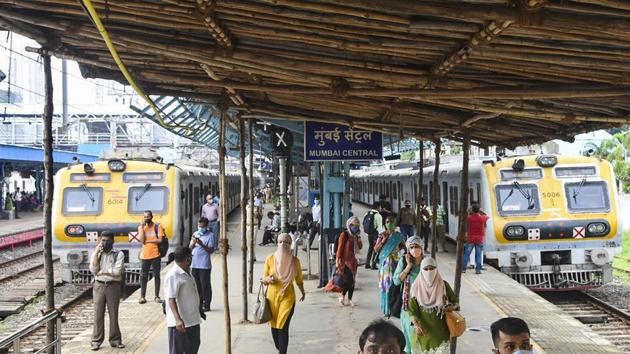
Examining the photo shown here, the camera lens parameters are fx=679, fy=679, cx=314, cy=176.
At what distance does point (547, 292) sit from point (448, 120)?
807 centimetres

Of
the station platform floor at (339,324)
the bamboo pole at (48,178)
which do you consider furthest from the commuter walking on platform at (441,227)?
the bamboo pole at (48,178)

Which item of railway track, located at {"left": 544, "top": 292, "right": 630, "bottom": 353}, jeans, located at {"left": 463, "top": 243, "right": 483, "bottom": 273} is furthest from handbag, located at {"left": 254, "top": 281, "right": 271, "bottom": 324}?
jeans, located at {"left": 463, "top": 243, "right": 483, "bottom": 273}

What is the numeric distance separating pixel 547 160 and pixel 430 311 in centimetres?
750

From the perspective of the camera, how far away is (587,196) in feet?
39.1

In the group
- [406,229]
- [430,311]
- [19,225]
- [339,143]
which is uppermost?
[339,143]

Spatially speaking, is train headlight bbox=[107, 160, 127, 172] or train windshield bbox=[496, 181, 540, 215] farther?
train headlight bbox=[107, 160, 127, 172]

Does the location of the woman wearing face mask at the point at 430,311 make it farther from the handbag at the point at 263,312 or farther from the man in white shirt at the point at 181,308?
the man in white shirt at the point at 181,308

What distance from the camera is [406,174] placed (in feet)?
67.7

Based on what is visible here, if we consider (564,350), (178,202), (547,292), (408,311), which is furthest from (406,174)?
(408,311)

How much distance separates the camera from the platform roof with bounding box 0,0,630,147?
324 centimetres

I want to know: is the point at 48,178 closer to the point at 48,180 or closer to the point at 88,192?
the point at 48,180

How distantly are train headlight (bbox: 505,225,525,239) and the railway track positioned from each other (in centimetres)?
148

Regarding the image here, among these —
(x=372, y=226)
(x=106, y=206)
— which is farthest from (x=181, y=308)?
(x=372, y=226)

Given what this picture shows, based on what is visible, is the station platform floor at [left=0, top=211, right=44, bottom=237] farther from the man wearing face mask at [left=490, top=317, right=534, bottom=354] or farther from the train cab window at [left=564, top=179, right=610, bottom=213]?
the man wearing face mask at [left=490, top=317, right=534, bottom=354]
